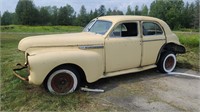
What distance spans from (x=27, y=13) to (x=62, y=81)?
61804mm

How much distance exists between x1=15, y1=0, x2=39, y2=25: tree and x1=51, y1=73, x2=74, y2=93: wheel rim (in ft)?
201

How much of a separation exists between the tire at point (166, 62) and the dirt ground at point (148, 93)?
22 cm

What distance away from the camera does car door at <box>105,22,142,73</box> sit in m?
5.71

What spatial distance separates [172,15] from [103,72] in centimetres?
7181

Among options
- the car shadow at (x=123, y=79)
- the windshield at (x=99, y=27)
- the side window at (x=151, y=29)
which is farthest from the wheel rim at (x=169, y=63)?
the windshield at (x=99, y=27)

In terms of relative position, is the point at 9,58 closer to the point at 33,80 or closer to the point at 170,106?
the point at 33,80

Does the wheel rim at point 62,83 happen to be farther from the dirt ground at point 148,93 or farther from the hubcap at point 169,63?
the hubcap at point 169,63

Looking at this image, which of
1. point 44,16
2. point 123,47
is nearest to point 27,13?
point 44,16

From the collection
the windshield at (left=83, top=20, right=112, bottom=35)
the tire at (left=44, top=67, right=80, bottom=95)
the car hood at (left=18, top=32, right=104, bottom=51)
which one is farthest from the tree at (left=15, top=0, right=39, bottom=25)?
the tire at (left=44, top=67, right=80, bottom=95)

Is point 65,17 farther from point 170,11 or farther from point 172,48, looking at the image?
point 172,48

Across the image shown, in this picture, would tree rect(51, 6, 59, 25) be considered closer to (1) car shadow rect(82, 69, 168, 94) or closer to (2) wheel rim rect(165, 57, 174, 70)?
(2) wheel rim rect(165, 57, 174, 70)

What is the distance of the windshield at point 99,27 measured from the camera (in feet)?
19.7

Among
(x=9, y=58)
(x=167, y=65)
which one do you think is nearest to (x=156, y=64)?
(x=167, y=65)

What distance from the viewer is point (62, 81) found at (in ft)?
16.6
